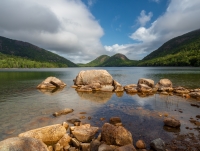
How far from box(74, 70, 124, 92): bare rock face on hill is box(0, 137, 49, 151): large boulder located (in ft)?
96.9

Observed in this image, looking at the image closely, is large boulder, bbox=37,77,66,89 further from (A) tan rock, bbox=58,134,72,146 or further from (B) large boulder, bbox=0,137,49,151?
(B) large boulder, bbox=0,137,49,151

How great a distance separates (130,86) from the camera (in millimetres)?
38750

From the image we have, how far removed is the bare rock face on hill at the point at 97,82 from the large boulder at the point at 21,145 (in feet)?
96.9

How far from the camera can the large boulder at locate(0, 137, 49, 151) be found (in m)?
6.05

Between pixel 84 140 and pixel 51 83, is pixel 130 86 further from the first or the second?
pixel 84 140

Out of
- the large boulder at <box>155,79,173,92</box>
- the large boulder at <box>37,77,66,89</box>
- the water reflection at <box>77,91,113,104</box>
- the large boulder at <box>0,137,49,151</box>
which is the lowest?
the water reflection at <box>77,91,113,104</box>

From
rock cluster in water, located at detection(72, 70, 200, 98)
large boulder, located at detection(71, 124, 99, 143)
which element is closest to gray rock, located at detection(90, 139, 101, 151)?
large boulder, located at detection(71, 124, 99, 143)

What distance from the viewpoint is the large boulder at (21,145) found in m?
6.05

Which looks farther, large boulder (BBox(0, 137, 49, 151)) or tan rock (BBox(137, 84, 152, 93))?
tan rock (BBox(137, 84, 152, 93))

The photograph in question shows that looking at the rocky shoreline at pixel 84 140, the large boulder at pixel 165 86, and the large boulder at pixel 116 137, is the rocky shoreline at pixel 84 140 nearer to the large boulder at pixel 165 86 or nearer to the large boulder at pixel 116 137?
the large boulder at pixel 116 137

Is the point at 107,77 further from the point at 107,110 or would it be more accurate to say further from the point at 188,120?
the point at 188,120

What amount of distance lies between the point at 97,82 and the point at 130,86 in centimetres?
979

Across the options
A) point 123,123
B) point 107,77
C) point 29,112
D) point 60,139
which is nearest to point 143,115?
point 123,123

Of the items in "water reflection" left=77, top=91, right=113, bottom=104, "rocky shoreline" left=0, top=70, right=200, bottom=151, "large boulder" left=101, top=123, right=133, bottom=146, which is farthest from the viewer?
"water reflection" left=77, top=91, right=113, bottom=104
